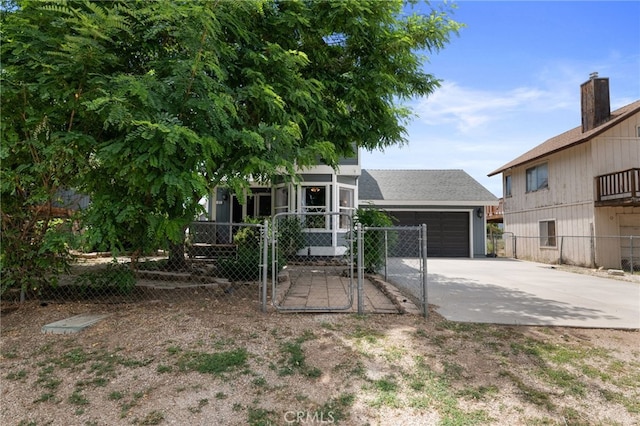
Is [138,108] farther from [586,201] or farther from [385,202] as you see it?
[586,201]

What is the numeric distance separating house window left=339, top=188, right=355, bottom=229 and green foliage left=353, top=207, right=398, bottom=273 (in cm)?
337

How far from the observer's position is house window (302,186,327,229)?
12.1m

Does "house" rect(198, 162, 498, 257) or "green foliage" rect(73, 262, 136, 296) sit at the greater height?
"house" rect(198, 162, 498, 257)

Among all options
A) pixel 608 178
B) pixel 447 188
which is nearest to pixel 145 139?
pixel 608 178

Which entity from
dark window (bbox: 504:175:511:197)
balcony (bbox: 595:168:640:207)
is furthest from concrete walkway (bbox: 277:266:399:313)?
dark window (bbox: 504:175:511:197)

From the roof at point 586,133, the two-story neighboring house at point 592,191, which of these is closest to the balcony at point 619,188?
A: the two-story neighboring house at point 592,191

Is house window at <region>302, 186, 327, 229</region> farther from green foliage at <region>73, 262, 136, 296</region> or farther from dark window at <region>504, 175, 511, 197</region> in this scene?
dark window at <region>504, 175, 511, 197</region>

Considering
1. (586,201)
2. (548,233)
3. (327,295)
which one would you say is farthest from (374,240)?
(548,233)

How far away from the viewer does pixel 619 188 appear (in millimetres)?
12508

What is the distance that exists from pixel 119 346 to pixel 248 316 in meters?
1.56

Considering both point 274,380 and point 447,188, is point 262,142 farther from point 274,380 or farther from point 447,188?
point 447,188

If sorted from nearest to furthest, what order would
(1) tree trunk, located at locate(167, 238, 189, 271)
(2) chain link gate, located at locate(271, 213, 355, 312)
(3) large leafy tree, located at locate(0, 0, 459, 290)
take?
(3) large leafy tree, located at locate(0, 0, 459, 290), (2) chain link gate, located at locate(271, 213, 355, 312), (1) tree trunk, located at locate(167, 238, 189, 271)

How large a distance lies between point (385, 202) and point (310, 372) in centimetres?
1548

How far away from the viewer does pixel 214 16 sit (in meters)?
4.01
